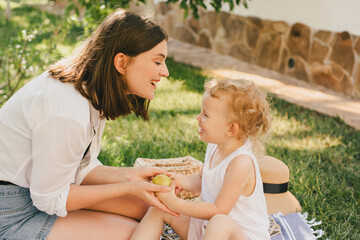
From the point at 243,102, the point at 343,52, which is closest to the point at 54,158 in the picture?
the point at 243,102

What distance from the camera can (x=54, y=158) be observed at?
175cm

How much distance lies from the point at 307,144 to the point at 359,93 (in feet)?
5.40

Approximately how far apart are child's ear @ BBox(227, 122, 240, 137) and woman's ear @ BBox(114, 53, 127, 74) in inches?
22.2

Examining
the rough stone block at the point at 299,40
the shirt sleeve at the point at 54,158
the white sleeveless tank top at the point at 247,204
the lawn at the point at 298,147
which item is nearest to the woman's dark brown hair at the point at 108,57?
the shirt sleeve at the point at 54,158

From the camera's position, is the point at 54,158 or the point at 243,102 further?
the point at 243,102

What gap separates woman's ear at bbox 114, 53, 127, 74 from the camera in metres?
1.90

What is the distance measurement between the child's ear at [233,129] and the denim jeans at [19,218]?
36.5 inches

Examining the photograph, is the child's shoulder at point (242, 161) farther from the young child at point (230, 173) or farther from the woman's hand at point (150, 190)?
the woman's hand at point (150, 190)

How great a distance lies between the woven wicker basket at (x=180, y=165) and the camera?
2.74m

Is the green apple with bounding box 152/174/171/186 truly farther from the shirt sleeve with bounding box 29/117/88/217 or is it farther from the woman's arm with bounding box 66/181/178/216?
the shirt sleeve with bounding box 29/117/88/217

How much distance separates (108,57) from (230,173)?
0.75 metres

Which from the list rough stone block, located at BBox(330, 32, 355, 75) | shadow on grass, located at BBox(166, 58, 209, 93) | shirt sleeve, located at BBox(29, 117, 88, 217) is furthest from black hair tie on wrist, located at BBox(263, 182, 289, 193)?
rough stone block, located at BBox(330, 32, 355, 75)

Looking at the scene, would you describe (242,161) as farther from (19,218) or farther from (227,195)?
(19,218)

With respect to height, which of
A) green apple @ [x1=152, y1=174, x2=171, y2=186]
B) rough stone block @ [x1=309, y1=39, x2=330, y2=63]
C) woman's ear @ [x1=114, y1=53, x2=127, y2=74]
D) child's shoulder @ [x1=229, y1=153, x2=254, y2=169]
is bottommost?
rough stone block @ [x1=309, y1=39, x2=330, y2=63]
